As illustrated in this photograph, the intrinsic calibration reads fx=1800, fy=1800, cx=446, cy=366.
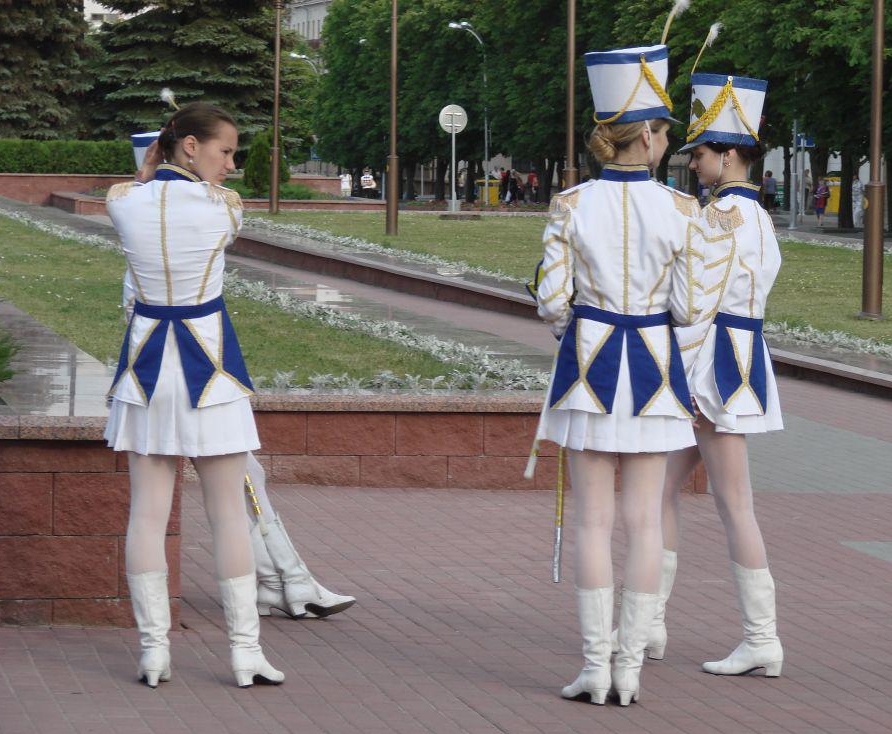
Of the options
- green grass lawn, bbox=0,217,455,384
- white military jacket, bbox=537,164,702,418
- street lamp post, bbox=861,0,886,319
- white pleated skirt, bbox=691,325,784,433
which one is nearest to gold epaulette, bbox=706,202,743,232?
white pleated skirt, bbox=691,325,784,433

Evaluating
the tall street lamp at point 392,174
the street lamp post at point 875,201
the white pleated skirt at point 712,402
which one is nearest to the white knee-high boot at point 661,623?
the white pleated skirt at point 712,402

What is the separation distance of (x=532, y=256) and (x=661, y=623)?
24954 millimetres

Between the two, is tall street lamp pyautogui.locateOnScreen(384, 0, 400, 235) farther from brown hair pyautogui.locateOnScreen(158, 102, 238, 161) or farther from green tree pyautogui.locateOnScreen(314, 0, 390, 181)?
green tree pyautogui.locateOnScreen(314, 0, 390, 181)

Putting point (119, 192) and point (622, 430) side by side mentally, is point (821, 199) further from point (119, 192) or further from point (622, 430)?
point (119, 192)

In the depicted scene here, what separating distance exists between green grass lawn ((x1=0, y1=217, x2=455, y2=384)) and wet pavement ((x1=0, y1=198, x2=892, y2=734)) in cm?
248

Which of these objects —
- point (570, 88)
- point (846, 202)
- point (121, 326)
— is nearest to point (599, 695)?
point (121, 326)

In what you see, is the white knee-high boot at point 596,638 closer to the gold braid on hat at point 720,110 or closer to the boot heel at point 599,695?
the boot heel at point 599,695

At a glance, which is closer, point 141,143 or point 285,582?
point 141,143

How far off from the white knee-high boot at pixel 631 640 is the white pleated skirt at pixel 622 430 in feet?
1.56

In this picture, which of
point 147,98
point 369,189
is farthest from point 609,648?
point 369,189

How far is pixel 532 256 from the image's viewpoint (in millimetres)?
30859

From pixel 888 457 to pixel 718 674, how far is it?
5883mm

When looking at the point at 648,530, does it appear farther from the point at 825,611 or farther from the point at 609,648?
the point at 825,611

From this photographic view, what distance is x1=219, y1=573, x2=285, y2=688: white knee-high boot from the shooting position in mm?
5582
